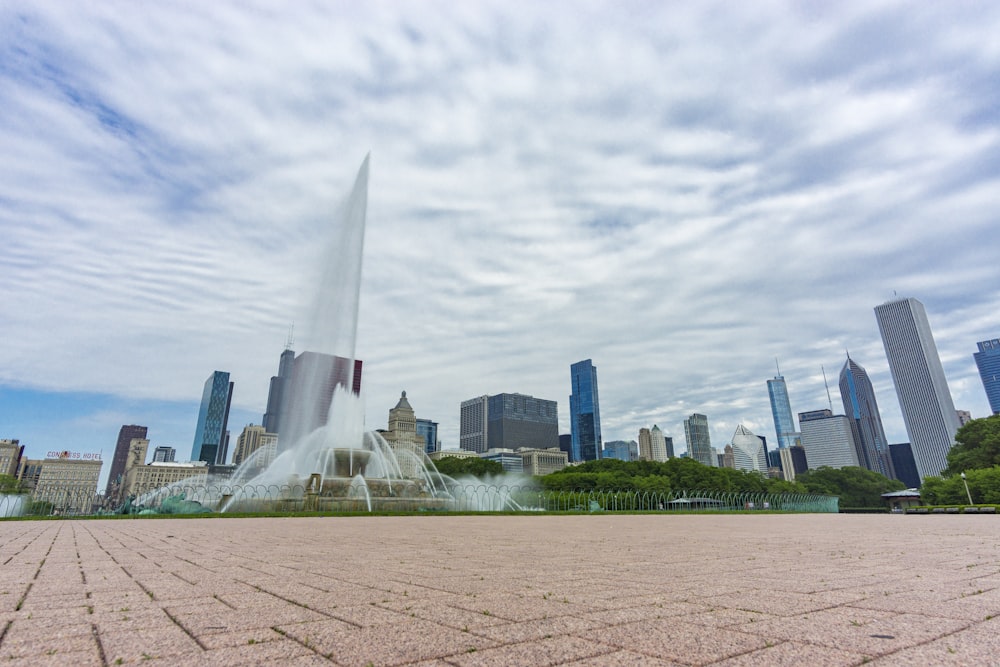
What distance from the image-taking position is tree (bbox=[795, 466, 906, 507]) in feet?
336

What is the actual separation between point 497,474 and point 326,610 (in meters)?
92.8

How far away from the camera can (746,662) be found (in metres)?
2.97

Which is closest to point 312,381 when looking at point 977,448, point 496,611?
point 496,611

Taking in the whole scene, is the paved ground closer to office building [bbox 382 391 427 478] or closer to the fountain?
the fountain

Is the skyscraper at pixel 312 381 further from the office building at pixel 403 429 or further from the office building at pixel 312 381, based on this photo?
the office building at pixel 403 429

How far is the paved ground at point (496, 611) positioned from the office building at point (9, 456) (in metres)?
216

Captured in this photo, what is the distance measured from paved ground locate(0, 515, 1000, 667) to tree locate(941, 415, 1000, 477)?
285ft

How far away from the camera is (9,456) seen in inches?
6560

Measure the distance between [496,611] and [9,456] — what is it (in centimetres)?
22853

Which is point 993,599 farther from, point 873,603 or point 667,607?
point 667,607

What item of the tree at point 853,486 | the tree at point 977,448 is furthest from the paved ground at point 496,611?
the tree at point 853,486

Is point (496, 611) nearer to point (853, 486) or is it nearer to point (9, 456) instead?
point (853, 486)

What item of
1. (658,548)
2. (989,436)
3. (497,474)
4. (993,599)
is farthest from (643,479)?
(993,599)

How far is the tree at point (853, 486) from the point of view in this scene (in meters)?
102
